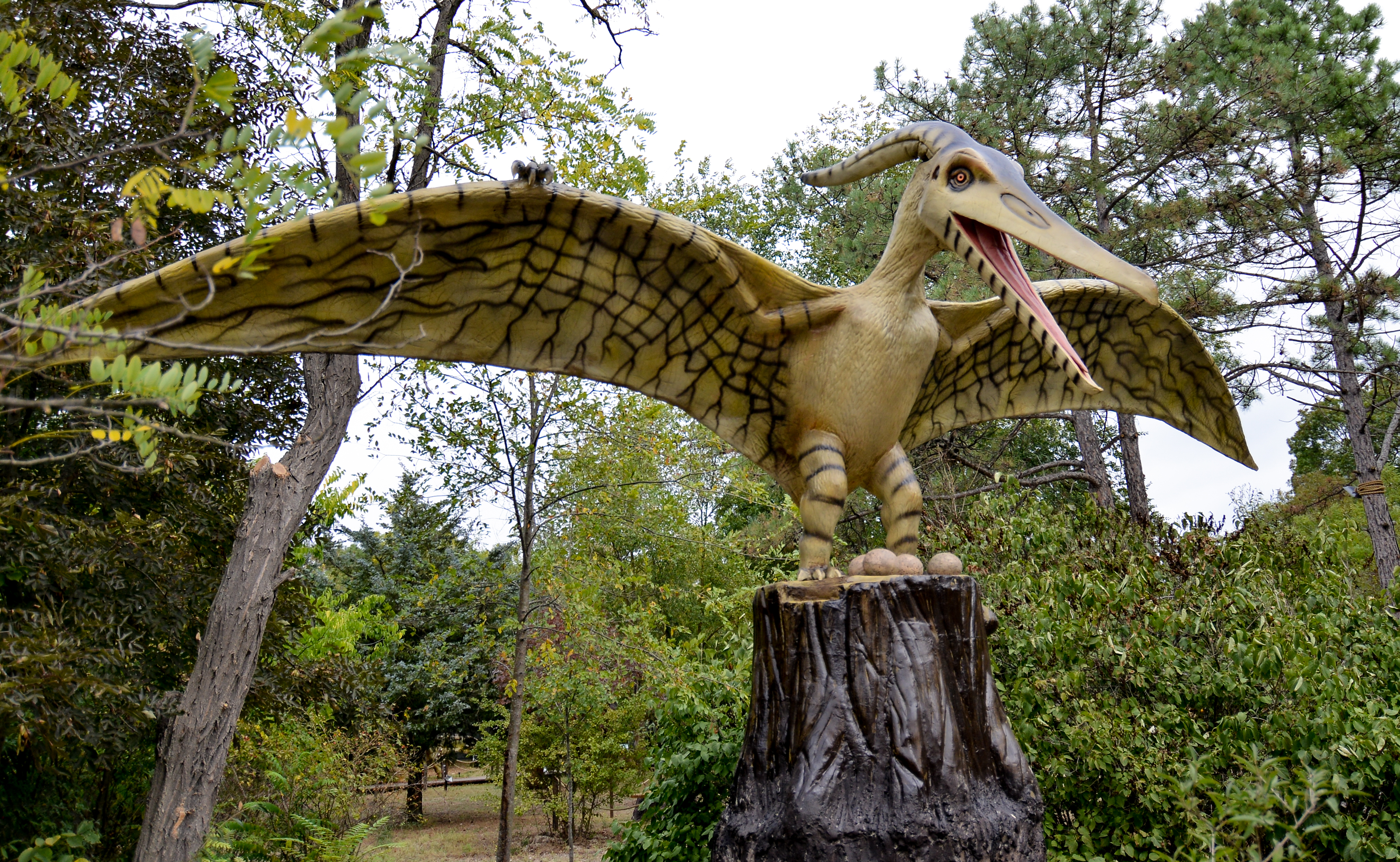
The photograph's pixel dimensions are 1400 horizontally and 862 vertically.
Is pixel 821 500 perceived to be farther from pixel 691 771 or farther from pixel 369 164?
pixel 691 771

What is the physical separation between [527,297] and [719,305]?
0.62m

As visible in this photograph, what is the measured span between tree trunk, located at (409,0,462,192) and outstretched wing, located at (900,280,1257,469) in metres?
3.67

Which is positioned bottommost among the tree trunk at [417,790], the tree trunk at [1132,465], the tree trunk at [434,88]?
the tree trunk at [417,790]

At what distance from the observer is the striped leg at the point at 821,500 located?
290 cm

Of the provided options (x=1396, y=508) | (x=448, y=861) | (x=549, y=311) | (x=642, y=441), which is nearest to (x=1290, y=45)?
(x=1396, y=508)

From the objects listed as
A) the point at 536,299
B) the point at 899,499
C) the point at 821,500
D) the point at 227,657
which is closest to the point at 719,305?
the point at 536,299

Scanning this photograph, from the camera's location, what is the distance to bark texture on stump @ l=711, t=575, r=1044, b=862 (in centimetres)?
254

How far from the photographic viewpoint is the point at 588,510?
730cm

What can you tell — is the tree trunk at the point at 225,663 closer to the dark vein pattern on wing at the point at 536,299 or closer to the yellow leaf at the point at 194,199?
the dark vein pattern on wing at the point at 536,299

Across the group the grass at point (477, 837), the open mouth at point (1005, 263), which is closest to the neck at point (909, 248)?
the open mouth at point (1005, 263)

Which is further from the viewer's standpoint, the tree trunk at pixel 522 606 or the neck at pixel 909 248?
the tree trunk at pixel 522 606

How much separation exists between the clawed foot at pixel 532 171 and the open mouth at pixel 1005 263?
1239 millimetres

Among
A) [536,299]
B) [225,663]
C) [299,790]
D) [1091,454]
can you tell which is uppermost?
[1091,454]

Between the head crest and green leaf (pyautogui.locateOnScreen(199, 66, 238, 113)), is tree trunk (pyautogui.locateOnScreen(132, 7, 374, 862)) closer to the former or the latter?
the head crest
